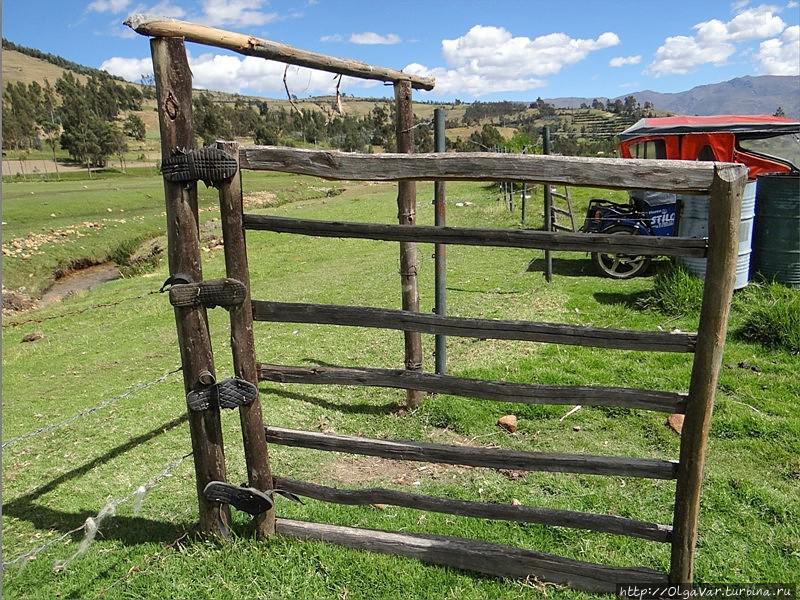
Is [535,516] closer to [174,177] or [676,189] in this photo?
[676,189]

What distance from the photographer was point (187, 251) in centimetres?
335

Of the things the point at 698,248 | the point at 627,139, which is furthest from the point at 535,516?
the point at 627,139

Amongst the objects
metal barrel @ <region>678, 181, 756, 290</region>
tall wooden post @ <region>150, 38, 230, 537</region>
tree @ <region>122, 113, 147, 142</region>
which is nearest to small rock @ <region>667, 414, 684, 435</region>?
metal barrel @ <region>678, 181, 756, 290</region>

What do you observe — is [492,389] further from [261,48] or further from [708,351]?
[261,48]

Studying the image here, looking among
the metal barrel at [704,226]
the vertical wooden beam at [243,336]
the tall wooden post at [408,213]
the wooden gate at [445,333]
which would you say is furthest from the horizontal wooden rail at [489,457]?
the metal barrel at [704,226]

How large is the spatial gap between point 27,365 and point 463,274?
7008 millimetres

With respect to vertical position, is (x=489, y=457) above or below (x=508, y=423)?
above

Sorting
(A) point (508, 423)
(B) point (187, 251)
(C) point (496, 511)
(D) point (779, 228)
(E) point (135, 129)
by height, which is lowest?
(A) point (508, 423)

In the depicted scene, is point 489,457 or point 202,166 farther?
point 489,457

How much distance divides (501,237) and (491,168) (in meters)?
0.46

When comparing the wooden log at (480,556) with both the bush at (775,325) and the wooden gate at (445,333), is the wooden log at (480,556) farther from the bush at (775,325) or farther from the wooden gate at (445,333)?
the bush at (775,325)

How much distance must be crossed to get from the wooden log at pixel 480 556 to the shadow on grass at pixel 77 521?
0.80 meters

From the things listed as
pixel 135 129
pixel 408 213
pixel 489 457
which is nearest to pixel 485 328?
pixel 489 457

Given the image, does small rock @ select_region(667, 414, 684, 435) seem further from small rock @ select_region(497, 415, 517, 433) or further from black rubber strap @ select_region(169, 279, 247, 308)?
black rubber strap @ select_region(169, 279, 247, 308)
